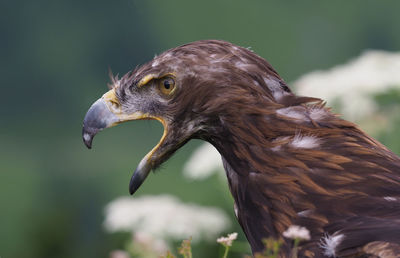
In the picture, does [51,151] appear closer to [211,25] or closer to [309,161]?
[211,25]

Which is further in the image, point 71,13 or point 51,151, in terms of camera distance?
point 71,13

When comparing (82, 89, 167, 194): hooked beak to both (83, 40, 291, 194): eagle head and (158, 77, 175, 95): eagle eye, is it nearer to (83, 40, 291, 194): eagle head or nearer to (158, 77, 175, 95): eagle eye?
(83, 40, 291, 194): eagle head

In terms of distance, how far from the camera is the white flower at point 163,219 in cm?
552

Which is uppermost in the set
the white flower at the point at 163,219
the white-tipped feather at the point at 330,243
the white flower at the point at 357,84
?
the white flower at the point at 357,84

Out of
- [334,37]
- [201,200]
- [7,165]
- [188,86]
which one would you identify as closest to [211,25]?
[334,37]

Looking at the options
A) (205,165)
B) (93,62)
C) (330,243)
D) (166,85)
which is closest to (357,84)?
(205,165)

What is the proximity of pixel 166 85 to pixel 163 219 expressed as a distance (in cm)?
253

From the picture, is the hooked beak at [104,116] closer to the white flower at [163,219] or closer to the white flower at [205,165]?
the white flower at [163,219]

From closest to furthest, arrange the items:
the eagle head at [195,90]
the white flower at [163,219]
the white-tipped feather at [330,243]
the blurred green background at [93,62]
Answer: the white-tipped feather at [330,243] → the eagle head at [195,90] → the white flower at [163,219] → the blurred green background at [93,62]

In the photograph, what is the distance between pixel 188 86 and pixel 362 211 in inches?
33.9

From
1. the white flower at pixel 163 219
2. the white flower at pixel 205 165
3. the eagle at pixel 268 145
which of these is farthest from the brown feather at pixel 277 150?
the white flower at pixel 205 165

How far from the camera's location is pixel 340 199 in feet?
9.41

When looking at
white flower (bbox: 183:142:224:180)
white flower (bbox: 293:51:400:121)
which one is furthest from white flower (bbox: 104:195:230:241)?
white flower (bbox: 293:51:400:121)

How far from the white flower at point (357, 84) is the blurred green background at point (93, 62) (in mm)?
4567
